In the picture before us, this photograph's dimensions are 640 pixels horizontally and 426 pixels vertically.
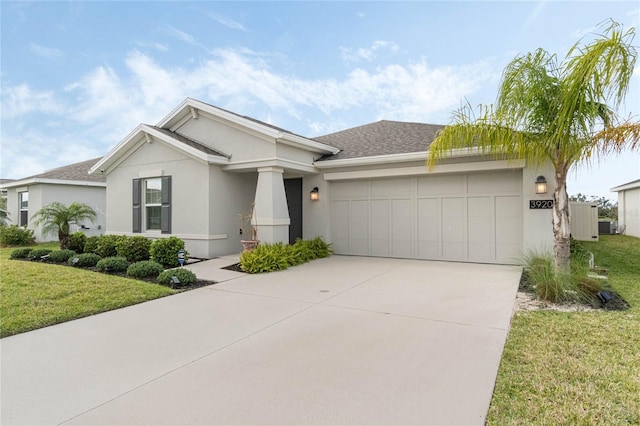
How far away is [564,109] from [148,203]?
12263mm

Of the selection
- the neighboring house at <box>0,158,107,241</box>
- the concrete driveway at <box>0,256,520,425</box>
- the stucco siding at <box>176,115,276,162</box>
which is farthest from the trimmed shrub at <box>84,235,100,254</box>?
the concrete driveway at <box>0,256,520,425</box>

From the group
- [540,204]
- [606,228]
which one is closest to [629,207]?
[606,228]

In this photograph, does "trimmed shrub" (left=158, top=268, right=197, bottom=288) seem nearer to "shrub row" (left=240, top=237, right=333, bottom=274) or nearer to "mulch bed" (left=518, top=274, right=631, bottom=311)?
"shrub row" (left=240, top=237, right=333, bottom=274)

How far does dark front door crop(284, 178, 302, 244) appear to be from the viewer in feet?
43.6

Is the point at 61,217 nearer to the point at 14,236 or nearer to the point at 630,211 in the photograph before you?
the point at 14,236

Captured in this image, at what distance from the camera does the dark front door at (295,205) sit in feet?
43.6

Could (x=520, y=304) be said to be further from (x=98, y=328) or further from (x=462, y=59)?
(x=462, y=59)

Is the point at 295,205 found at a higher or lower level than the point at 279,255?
higher

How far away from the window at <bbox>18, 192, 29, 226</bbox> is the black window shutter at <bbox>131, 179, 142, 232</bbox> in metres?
9.88

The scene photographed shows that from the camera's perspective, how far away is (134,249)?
32.1ft

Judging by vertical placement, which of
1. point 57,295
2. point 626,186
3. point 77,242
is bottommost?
point 57,295

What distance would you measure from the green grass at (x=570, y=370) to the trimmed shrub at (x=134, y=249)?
949 cm

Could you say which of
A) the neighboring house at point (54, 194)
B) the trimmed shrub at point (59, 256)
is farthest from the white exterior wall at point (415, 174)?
the neighboring house at point (54, 194)

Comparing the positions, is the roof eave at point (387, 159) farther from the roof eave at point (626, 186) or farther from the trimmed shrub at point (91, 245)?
the roof eave at point (626, 186)
